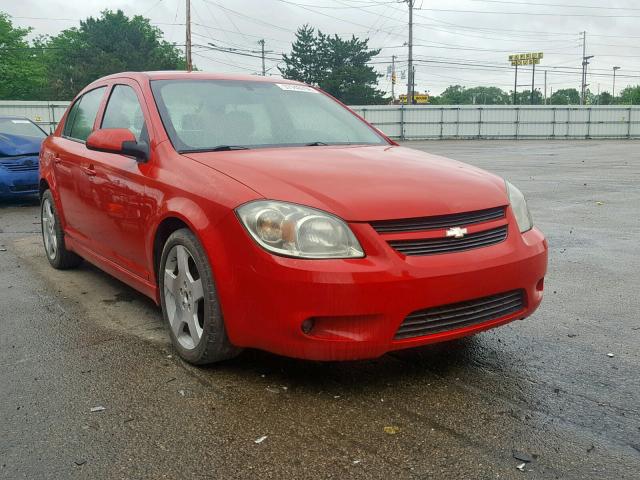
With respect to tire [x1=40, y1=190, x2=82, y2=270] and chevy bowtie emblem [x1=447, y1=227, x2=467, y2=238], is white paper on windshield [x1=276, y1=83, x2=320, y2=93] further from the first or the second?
tire [x1=40, y1=190, x2=82, y2=270]

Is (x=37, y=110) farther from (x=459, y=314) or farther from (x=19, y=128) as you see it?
(x=459, y=314)

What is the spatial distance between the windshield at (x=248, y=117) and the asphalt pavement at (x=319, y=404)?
1.23 m

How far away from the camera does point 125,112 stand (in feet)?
14.1

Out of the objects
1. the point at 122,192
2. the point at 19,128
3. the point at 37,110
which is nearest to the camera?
the point at 122,192

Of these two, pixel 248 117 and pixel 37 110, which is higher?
pixel 37 110

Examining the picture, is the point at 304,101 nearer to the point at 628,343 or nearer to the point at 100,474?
the point at 628,343

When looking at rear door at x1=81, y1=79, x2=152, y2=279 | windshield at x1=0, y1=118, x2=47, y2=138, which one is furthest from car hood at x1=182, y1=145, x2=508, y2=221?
windshield at x1=0, y1=118, x2=47, y2=138

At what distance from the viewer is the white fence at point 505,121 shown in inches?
1564

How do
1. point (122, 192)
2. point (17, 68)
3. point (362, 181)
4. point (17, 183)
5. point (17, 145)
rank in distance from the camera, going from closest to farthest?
point (362, 181)
point (122, 192)
point (17, 183)
point (17, 145)
point (17, 68)

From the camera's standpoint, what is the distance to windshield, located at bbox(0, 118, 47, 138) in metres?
11.1

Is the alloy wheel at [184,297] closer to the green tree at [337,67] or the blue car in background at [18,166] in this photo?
the blue car in background at [18,166]

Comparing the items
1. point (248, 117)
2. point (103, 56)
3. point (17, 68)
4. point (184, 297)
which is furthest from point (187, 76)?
point (17, 68)

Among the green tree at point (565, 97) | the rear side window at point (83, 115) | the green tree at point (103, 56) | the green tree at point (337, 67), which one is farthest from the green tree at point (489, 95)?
the rear side window at point (83, 115)

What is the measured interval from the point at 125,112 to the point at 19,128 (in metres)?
8.10
